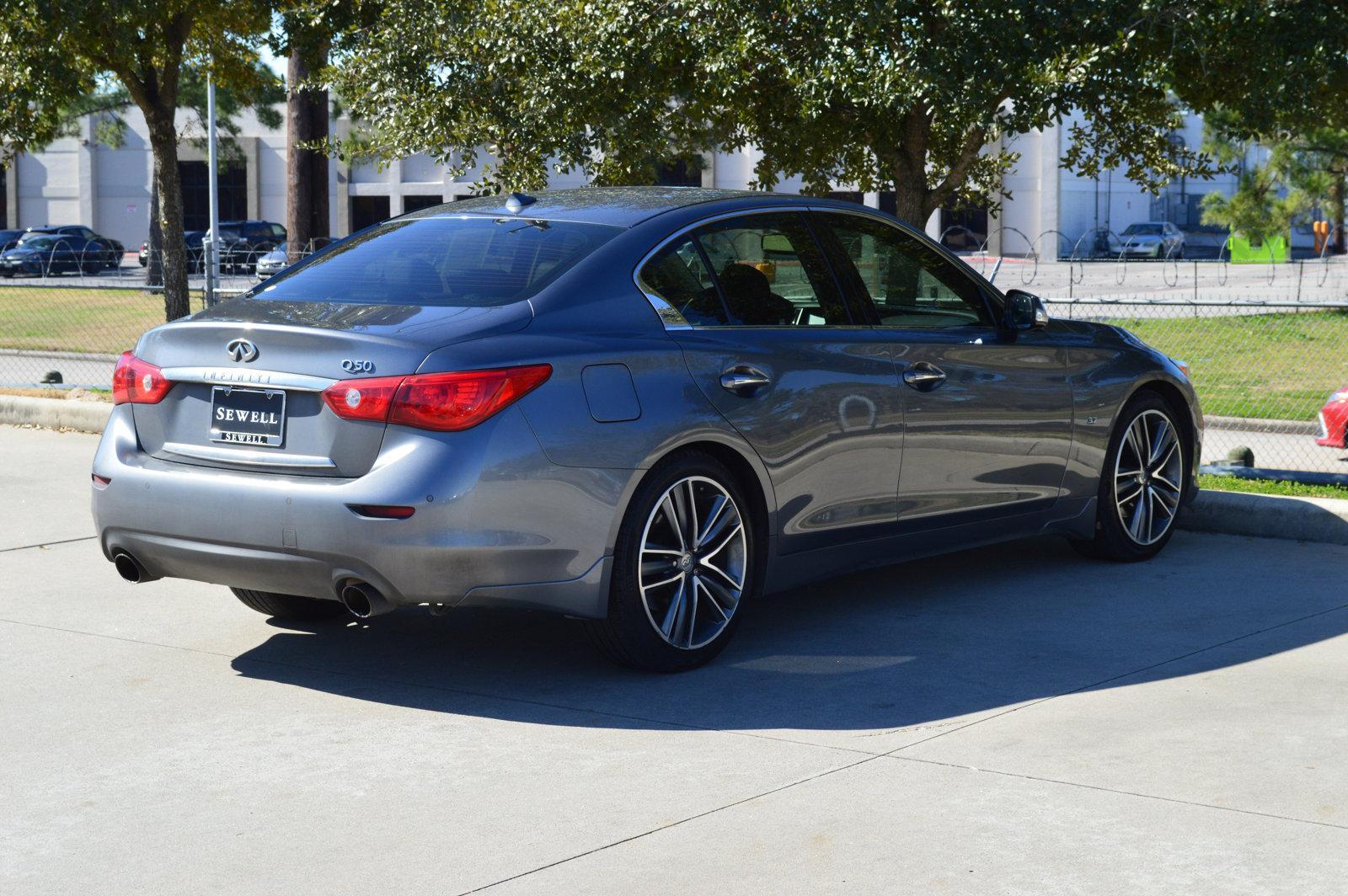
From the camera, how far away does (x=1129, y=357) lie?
775 cm

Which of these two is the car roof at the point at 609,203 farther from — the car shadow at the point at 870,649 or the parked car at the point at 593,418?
the car shadow at the point at 870,649

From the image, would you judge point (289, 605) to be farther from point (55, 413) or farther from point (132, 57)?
point (132, 57)

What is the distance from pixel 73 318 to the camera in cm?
2548

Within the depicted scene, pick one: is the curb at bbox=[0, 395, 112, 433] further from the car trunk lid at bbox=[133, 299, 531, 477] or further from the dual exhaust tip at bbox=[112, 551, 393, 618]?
the dual exhaust tip at bbox=[112, 551, 393, 618]

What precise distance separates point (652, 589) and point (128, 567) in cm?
181

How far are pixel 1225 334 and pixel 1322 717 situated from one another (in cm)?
1641

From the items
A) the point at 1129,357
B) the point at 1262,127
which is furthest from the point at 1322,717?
the point at 1262,127

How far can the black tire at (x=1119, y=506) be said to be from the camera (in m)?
7.75

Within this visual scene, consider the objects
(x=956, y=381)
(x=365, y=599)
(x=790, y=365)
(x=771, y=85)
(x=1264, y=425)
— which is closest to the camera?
(x=365, y=599)

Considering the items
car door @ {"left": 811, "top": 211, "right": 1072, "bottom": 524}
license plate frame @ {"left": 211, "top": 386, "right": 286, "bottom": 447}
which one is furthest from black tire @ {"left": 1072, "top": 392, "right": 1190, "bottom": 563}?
license plate frame @ {"left": 211, "top": 386, "right": 286, "bottom": 447}

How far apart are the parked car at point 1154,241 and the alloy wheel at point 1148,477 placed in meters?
47.8

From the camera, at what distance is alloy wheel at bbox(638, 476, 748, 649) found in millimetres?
5820

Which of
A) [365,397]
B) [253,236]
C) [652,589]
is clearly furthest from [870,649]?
[253,236]

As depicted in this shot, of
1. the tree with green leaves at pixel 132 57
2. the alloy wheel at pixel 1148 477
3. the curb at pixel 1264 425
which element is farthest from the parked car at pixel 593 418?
the tree with green leaves at pixel 132 57
